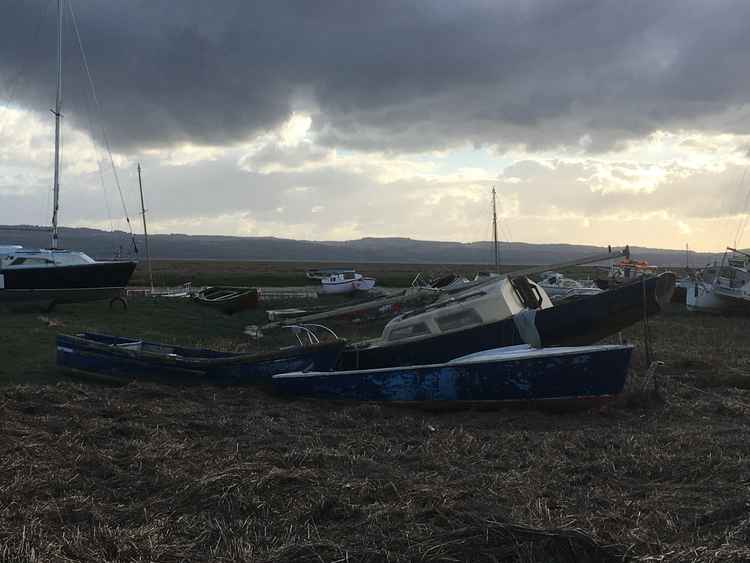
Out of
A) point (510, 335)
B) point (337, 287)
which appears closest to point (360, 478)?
point (510, 335)

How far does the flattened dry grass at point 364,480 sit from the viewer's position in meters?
4.93

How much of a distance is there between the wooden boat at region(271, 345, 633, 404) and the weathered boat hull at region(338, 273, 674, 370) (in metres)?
1.64

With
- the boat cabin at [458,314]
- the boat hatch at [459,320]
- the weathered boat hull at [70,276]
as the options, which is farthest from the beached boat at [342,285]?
the boat hatch at [459,320]

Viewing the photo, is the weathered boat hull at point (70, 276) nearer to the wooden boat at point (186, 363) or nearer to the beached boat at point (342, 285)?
the beached boat at point (342, 285)

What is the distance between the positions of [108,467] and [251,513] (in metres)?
2.19

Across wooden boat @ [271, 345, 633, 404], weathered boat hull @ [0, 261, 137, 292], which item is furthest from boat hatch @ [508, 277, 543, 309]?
weathered boat hull @ [0, 261, 137, 292]

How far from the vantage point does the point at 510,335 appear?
1266cm

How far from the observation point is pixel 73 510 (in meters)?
5.75

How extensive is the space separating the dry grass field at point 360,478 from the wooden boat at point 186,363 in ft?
1.46

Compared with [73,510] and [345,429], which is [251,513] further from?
[345,429]

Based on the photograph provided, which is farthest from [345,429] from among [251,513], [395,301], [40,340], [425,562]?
[40,340]

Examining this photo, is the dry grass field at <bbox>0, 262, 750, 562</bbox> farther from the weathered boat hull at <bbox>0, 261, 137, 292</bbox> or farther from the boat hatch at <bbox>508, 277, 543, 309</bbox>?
the weathered boat hull at <bbox>0, 261, 137, 292</bbox>

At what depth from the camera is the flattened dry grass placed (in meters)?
4.93

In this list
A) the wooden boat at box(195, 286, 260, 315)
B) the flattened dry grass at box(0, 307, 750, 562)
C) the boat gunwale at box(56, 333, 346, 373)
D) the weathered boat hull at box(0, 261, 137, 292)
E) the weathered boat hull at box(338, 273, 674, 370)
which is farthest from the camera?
the wooden boat at box(195, 286, 260, 315)
